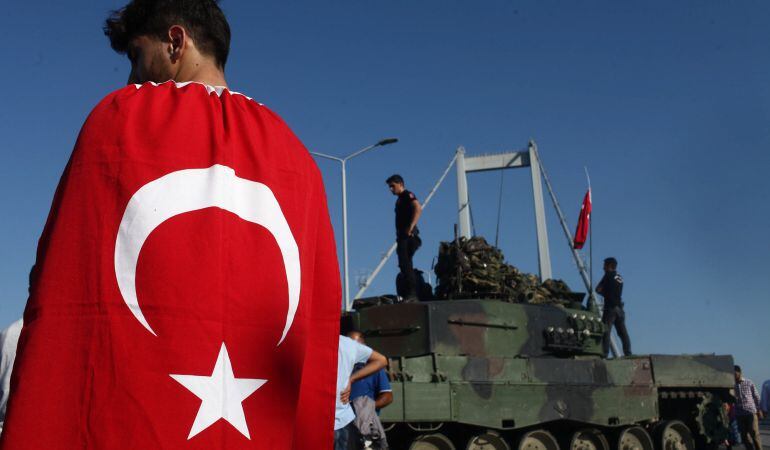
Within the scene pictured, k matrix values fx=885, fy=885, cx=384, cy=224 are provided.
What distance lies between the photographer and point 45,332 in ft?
4.89

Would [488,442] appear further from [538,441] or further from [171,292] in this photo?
[171,292]

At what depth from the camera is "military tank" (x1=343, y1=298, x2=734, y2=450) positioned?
34.1 ft

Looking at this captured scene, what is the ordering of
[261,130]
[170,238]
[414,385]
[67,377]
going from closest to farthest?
[67,377] < [170,238] < [261,130] < [414,385]

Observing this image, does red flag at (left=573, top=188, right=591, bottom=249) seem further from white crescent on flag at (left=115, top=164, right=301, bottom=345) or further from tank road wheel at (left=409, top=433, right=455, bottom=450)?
white crescent on flag at (left=115, top=164, right=301, bottom=345)

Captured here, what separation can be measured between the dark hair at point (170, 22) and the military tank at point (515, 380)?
26.6ft

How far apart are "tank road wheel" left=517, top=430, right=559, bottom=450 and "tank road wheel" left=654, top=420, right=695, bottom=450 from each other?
2616 mm

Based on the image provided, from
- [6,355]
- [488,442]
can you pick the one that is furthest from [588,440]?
[6,355]

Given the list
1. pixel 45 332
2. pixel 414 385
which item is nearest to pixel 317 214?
pixel 45 332

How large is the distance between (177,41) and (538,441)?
10471 millimetres

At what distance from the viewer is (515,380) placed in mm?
11328

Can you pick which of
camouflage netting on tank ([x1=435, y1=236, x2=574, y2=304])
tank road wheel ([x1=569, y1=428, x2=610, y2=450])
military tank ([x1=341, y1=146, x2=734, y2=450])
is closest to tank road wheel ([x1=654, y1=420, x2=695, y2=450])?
military tank ([x1=341, y1=146, x2=734, y2=450])

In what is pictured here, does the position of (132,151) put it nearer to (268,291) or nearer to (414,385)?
(268,291)

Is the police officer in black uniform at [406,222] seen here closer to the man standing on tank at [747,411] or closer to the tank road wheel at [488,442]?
the tank road wheel at [488,442]

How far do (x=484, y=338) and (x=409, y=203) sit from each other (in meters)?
2.01
